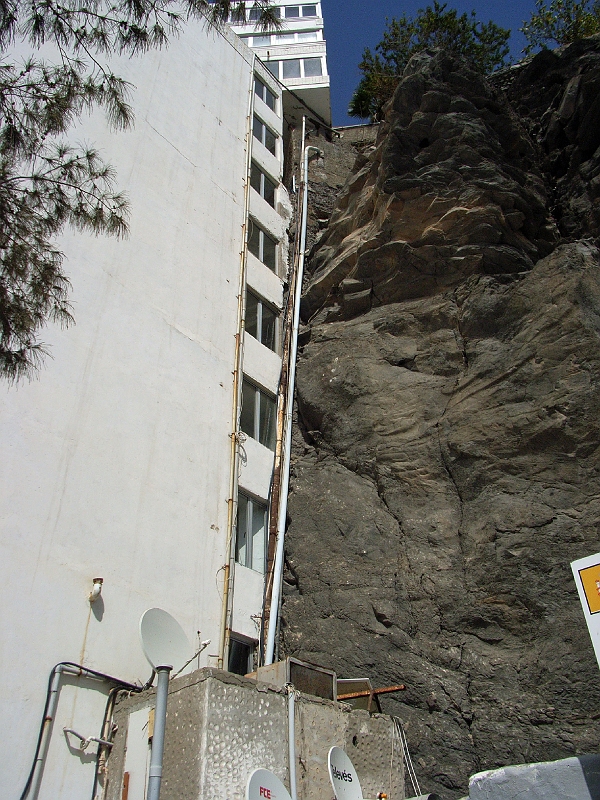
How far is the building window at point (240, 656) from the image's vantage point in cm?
1191

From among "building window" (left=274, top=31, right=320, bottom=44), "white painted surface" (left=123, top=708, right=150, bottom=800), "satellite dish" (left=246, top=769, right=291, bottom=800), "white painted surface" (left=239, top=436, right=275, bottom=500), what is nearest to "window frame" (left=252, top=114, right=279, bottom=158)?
"white painted surface" (left=239, top=436, right=275, bottom=500)

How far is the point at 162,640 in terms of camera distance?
8633 mm

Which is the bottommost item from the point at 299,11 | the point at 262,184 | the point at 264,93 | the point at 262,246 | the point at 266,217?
the point at 262,246

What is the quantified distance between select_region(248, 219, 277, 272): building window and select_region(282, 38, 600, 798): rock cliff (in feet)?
3.63

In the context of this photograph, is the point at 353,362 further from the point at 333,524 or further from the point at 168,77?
the point at 168,77

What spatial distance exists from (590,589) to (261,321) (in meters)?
12.1

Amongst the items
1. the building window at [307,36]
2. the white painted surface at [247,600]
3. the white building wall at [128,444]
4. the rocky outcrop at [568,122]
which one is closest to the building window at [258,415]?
the white building wall at [128,444]

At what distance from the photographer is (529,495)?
438 inches

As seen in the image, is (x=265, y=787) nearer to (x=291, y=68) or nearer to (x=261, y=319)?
(x=261, y=319)

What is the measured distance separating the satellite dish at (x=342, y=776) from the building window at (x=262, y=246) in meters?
11.8

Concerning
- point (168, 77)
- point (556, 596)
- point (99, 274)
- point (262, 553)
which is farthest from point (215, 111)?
point (556, 596)

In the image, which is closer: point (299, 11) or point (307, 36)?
point (307, 36)

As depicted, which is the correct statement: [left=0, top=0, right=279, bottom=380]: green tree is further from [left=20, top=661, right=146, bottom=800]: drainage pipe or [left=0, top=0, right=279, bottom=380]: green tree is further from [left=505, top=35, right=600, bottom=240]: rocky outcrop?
[left=505, top=35, right=600, bottom=240]: rocky outcrop

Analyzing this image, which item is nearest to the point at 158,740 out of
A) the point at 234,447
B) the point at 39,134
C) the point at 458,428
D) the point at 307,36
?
the point at 39,134
